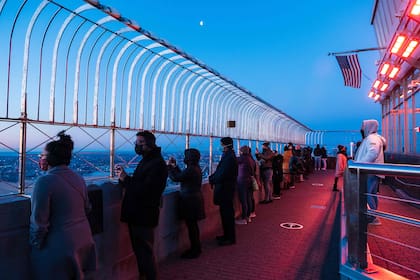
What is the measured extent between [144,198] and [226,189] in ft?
8.08

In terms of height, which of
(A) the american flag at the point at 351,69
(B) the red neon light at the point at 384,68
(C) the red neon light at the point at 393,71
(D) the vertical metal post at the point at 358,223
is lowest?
(D) the vertical metal post at the point at 358,223

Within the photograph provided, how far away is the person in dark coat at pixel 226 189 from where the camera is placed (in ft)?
18.1

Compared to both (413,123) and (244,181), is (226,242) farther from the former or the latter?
(413,123)

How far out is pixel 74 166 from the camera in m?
3.79

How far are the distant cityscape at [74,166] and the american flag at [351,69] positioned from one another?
10471 millimetres

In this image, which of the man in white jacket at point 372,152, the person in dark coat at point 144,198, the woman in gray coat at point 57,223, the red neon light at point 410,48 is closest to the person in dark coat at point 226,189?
the person in dark coat at point 144,198

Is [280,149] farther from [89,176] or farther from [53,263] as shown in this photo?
[53,263]

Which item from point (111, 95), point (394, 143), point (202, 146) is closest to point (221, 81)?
point (202, 146)

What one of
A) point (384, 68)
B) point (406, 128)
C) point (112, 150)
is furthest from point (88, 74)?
point (406, 128)

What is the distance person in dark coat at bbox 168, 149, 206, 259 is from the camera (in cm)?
475

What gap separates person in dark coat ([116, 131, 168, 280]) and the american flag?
39.8 feet

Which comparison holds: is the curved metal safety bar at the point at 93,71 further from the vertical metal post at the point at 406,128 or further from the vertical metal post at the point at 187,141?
the vertical metal post at the point at 406,128

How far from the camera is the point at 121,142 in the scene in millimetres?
4672

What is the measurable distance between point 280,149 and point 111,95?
13.8 metres
